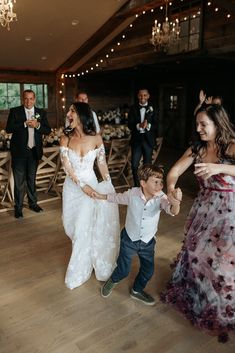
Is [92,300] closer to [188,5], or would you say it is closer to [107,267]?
[107,267]

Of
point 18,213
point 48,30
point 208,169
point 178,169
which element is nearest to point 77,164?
point 178,169

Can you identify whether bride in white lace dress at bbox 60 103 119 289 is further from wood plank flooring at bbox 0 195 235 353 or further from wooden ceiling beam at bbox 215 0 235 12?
wooden ceiling beam at bbox 215 0 235 12

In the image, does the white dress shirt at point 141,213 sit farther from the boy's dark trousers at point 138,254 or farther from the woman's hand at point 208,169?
the woman's hand at point 208,169

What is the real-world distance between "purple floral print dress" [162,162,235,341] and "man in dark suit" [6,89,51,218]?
261 cm

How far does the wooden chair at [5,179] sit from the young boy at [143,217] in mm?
2449

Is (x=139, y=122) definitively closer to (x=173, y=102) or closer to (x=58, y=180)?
(x=58, y=180)

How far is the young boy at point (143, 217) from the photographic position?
7.18 feet

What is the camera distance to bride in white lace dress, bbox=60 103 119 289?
265cm

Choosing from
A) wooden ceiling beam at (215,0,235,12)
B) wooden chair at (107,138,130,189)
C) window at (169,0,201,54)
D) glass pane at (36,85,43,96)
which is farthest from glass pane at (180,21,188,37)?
glass pane at (36,85,43,96)

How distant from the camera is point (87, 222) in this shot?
2.69 meters

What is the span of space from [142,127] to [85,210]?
286 centimetres

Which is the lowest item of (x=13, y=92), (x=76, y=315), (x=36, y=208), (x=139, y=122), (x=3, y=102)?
(x=76, y=315)

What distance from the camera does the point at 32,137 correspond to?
4176mm

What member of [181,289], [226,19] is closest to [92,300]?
[181,289]
